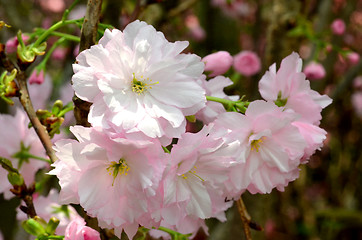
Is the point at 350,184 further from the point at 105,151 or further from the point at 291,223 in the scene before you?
the point at 105,151

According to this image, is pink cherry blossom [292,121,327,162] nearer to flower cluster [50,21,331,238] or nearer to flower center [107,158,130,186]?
flower cluster [50,21,331,238]

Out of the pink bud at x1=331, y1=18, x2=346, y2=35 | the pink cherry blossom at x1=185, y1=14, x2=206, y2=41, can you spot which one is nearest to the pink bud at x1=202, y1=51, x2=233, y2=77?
the pink bud at x1=331, y1=18, x2=346, y2=35

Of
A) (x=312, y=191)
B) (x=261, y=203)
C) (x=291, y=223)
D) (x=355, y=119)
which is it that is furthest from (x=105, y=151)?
(x=312, y=191)

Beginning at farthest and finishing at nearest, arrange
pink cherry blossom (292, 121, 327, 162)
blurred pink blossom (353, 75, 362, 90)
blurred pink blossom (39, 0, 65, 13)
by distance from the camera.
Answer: blurred pink blossom (353, 75, 362, 90) → blurred pink blossom (39, 0, 65, 13) → pink cherry blossom (292, 121, 327, 162)

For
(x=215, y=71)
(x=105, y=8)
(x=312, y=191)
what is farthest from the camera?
(x=312, y=191)

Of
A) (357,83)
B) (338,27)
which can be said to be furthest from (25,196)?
(357,83)
